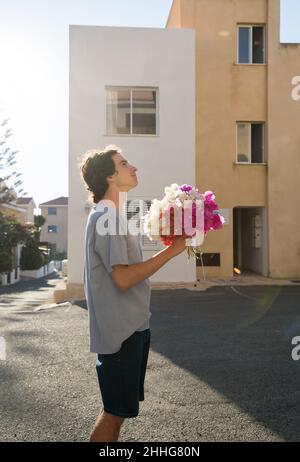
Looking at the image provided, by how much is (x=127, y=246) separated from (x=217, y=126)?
1378cm

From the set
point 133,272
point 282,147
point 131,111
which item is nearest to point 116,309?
point 133,272

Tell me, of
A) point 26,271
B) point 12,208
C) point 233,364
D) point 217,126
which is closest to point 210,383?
point 233,364

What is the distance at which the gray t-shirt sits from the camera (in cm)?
236

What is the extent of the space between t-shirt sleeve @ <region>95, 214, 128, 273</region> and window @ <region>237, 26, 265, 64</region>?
49.4ft

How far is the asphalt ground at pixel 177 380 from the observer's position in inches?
142

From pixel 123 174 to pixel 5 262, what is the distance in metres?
20.9

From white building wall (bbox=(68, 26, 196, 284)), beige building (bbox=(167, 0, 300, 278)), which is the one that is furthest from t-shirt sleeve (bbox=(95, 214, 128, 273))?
beige building (bbox=(167, 0, 300, 278))

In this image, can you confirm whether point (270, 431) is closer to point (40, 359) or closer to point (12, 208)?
point (40, 359)

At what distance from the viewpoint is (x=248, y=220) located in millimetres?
17672

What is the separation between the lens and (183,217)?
257cm

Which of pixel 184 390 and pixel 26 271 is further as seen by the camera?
pixel 26 271

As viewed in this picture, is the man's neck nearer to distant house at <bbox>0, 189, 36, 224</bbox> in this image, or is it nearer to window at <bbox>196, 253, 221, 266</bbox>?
window at <bbox>196, 253, 221, 266</bbox>

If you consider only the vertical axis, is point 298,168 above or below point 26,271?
above

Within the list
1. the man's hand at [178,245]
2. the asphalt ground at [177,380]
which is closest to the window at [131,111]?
the asphalt ground at [177,380]
